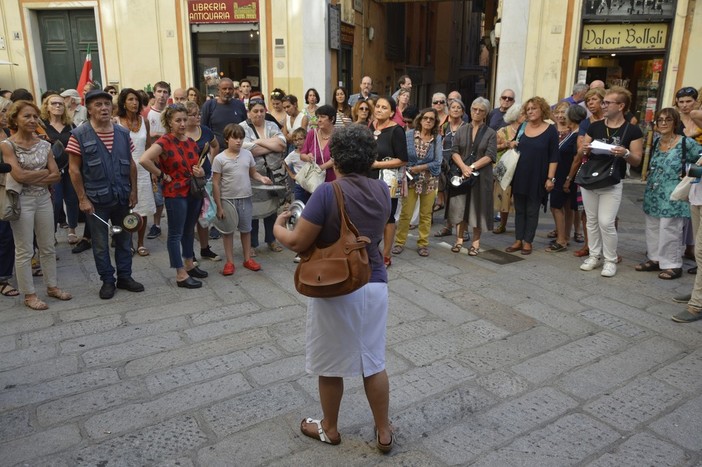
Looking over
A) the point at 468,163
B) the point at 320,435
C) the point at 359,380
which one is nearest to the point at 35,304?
the point at 359,380

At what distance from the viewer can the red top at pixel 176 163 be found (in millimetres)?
4992

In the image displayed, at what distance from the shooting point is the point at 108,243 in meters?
5.09

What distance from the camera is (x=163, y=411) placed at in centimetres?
327

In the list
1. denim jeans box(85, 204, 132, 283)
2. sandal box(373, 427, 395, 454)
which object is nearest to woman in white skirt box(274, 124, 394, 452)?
sandal box(373, 427, 395, 454)

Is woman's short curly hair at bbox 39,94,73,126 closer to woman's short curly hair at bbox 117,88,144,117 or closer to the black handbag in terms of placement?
woman's short curly hair at bbox 117,88,144,117

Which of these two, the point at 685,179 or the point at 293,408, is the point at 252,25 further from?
the point at 293,408

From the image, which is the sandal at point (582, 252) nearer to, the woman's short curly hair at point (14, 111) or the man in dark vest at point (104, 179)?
the man in dark vest at point (104, 179)

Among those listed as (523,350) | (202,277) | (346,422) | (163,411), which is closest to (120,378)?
(163,411)

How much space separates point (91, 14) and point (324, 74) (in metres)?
5.98

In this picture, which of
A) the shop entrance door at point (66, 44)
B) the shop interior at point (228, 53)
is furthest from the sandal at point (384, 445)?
the shop entrance door at point (66, 44)

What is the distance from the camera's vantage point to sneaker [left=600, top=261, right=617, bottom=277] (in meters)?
5.73

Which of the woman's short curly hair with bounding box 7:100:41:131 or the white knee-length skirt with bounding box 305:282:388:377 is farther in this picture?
the woman's short curly hair with bounding box 7:100:41:131

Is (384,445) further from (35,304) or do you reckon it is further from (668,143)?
(668,143)

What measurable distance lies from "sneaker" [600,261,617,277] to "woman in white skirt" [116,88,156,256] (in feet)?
15.8
